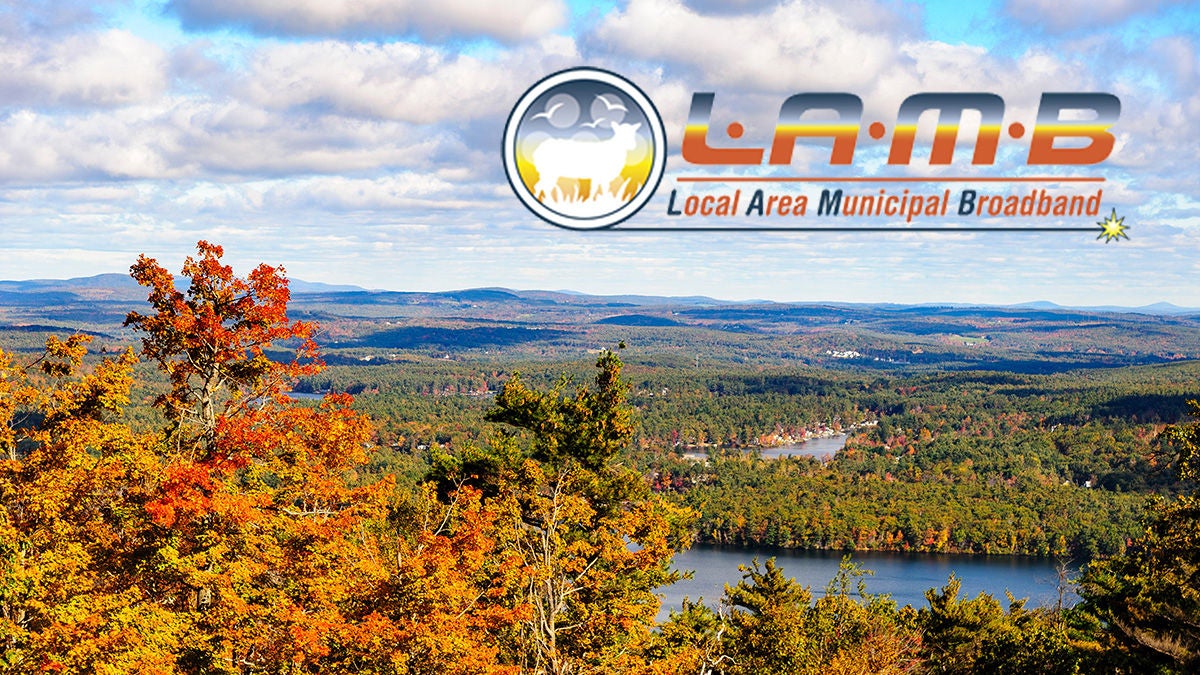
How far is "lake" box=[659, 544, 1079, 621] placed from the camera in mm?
90375

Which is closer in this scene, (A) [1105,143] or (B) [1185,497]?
(B) [1185,497]

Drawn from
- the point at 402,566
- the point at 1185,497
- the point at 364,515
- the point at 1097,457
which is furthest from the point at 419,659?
the point at 1097,457

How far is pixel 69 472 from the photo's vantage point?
18.2 m

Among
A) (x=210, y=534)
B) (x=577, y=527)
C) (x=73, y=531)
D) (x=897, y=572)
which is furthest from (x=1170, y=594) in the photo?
(x=897, y=572)

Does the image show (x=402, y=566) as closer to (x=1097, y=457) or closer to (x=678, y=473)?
(x=678, y=473)

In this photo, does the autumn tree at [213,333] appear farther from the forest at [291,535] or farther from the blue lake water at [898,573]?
the blue lake water at [898,573]

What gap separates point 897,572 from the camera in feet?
350

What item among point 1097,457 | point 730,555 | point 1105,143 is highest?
point 1105,143

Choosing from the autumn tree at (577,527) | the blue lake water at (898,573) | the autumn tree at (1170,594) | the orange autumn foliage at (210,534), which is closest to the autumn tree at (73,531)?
the orange autumn foliage at (210,534)

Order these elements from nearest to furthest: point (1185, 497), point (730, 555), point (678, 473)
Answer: point (1185, 497) < point (730, 555) < point (678, 473)

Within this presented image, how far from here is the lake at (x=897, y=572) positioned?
3558 inches

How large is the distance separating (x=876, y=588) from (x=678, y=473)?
233ft

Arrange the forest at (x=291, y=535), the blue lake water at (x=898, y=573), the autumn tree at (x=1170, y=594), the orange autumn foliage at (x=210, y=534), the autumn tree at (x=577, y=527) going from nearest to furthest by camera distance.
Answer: the orange autumn foliage at (x=210, y=534), the forest at (x=291, y=535), the autumn tree at (x=1170, y=594), the autumn tree at (x=577, y=527), the blue lake water at (x=898, y=573)

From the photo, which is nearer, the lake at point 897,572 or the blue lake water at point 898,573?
the blue lake water at point 898,573
